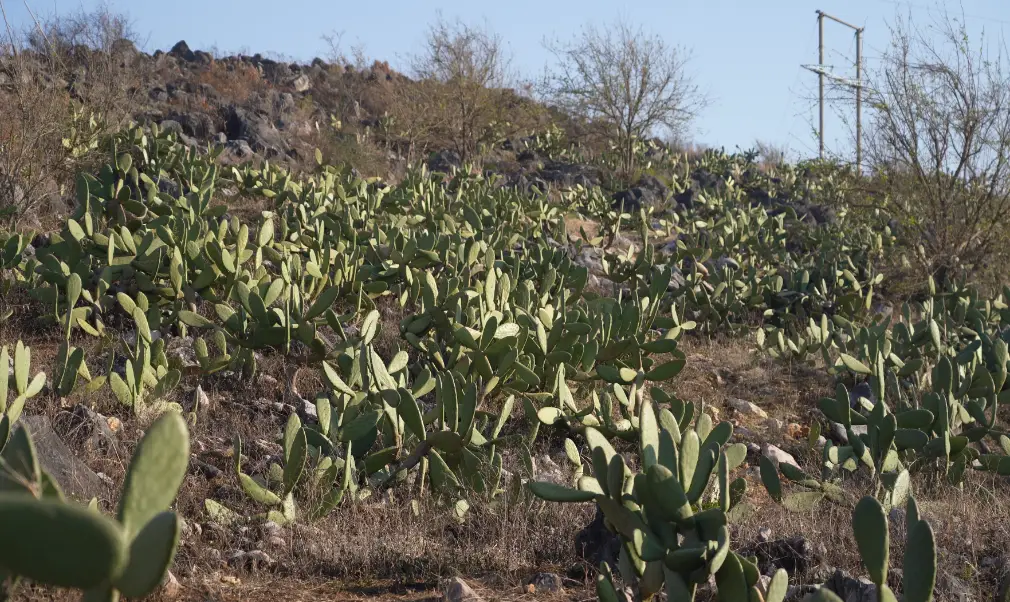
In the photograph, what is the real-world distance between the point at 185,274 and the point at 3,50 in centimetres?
766

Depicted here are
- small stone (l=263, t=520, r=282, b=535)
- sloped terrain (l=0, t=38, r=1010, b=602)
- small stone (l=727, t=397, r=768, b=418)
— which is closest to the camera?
sloped terrain (l=0, t=38, r=1010, b=602)

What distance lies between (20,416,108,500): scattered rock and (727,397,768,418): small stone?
13.0 ft

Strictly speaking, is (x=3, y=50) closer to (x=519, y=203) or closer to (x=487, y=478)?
(x=519, y=203)

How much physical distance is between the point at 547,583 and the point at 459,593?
349 millimetres

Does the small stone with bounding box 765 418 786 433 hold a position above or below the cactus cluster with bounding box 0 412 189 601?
below

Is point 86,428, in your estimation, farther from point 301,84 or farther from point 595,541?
point 301,84

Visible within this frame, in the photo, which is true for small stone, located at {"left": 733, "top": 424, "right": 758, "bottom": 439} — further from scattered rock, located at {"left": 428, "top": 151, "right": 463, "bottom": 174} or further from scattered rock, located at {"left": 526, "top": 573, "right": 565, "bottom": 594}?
scattered rock, located at {"left": 428, "top": 151, "right": 463, "bottom": 174}

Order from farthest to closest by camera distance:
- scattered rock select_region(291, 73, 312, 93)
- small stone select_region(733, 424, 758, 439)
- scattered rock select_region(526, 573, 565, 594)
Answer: scattered rock select_region(291, 73, 312, 93) → small stone select_region(733, 424, 758, 439) → scattered rock select_region(526, 573, 565, 594)

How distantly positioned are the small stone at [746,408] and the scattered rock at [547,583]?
3311 millimetres

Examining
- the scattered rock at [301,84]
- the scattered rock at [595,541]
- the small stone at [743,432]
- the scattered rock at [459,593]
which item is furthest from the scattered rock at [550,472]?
the scattered rock at [301,84]

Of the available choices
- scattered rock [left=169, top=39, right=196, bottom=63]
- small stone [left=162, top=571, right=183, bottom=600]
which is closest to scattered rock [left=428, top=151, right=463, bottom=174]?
scattered rock [left=169, top=39, right=196, bottom=63]

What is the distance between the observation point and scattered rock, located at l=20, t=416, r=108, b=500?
10.6ft

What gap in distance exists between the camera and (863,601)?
2512 mm

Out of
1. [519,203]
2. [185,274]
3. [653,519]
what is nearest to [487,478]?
[653,519]
